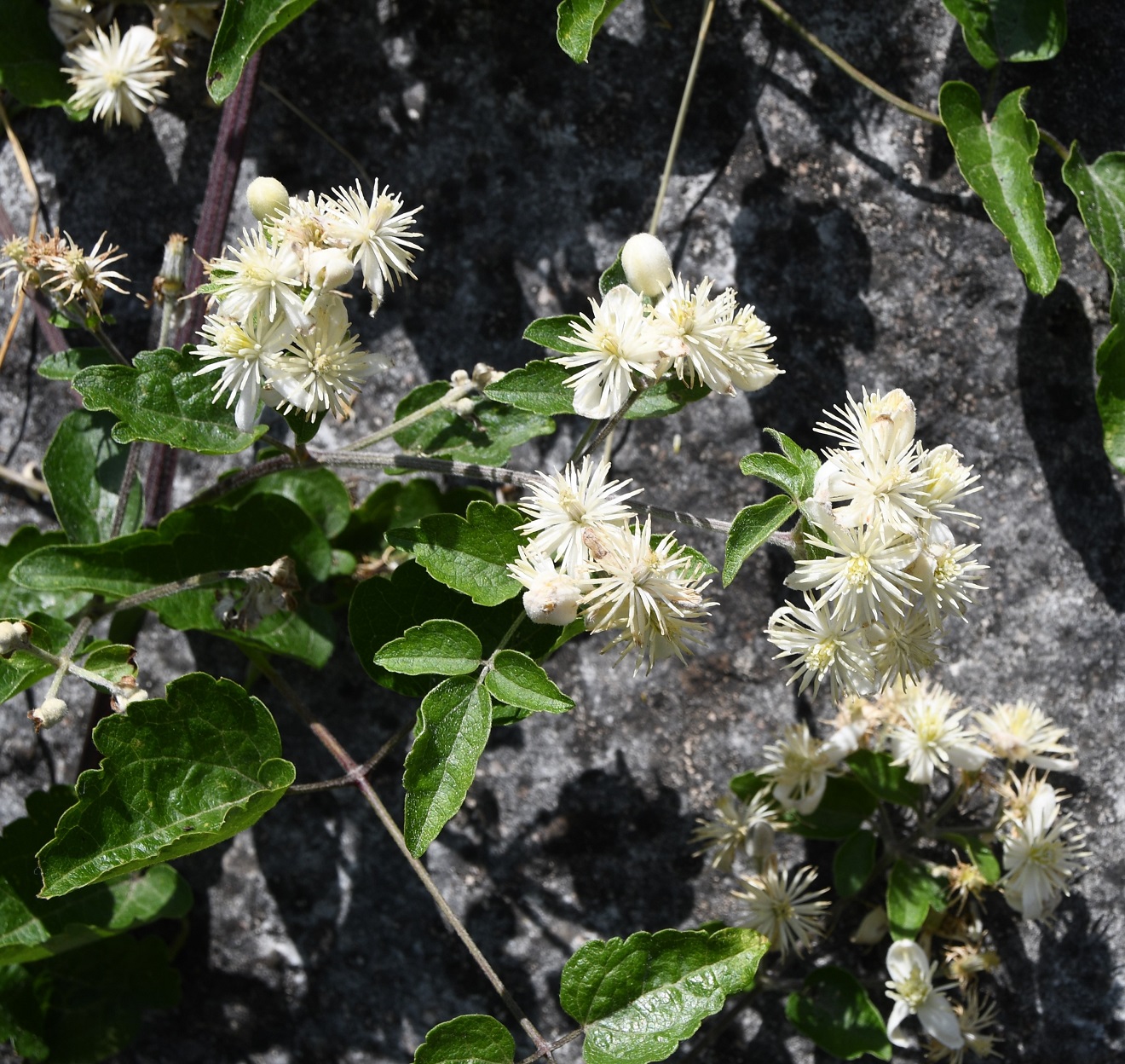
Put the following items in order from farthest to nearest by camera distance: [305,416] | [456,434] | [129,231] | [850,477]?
[129,231]
[456,434]
[305,416]
[850,477]

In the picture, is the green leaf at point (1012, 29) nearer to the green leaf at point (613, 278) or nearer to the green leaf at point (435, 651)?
the green leaf at point (613, 278)

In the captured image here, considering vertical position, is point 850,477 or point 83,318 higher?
point 83,318

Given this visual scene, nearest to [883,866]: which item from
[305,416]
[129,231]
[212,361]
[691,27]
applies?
[305,416]

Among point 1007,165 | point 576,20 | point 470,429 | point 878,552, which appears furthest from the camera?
point 1007,165

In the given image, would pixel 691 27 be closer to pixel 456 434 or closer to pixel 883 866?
pixel 456 434

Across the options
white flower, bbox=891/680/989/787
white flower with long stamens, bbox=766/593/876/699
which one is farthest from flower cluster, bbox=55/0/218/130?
white flower, bbox=891/680/989/787

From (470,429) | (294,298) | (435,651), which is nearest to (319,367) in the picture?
(294,298)

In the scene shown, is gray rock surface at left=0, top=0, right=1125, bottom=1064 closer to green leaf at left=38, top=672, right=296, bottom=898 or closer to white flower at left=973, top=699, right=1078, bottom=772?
white flower at left=973, top=699, right=1078, bottom=772

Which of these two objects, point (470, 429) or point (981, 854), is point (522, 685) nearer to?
point (470, 429)

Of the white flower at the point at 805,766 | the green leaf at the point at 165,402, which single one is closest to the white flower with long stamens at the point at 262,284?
the green leaf at the point at 165,402
